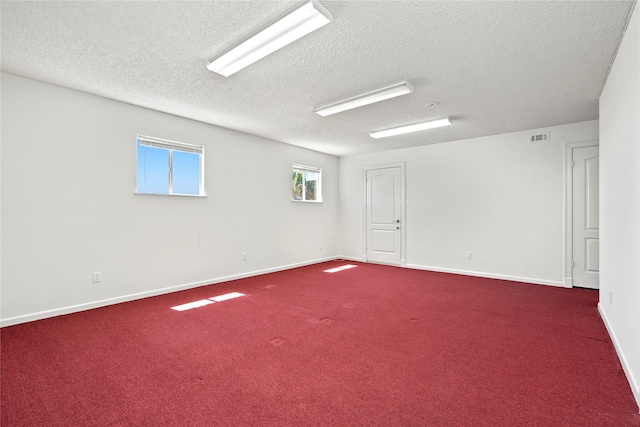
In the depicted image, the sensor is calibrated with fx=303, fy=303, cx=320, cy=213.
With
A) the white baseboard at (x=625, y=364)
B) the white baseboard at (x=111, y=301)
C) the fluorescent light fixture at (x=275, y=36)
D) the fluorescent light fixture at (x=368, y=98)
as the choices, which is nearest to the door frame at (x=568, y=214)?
the white baseboard at (x=625, y=364)

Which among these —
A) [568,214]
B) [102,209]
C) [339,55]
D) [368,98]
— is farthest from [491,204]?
[102,209]

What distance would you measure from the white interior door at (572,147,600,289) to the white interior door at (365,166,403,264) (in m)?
2.88

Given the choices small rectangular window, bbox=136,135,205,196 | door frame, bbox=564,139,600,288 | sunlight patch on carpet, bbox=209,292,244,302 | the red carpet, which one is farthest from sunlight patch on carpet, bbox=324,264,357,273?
door frame, bbox=564,139,600,288

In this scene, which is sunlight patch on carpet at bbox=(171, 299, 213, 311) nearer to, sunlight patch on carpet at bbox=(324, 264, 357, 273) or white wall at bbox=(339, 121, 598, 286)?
sunlight patch on carpet at bbox=(324, 264, 357, 273)

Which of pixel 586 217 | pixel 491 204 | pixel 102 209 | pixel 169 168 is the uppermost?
pixel 169 168

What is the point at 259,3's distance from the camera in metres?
2.04

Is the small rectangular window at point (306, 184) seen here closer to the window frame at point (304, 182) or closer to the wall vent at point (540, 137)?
the window frame at point (304, 182)

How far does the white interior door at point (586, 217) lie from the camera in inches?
177

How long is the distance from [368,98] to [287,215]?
3.24 metres

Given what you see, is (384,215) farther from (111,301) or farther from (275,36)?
(111,301)

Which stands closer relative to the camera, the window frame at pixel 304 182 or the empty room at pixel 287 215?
the empty room at pixel 287 215

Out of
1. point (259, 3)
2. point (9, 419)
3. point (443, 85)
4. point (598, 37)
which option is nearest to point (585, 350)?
point (598, 37)

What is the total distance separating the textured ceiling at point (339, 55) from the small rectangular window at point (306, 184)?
235 cm

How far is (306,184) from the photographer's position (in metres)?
6.83
